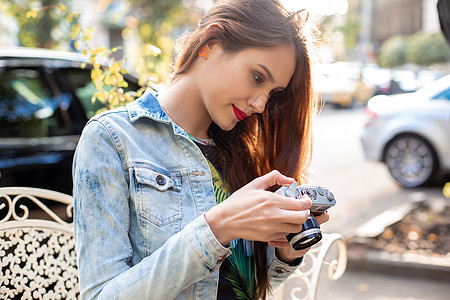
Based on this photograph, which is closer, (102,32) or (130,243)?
(130,243)

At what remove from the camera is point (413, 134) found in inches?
287

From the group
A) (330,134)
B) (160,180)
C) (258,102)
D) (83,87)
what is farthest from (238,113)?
(330,134)

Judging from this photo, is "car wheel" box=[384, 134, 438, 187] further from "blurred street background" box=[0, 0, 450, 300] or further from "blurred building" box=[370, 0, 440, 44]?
"blurred building" box=[370, 0, 440, 44]

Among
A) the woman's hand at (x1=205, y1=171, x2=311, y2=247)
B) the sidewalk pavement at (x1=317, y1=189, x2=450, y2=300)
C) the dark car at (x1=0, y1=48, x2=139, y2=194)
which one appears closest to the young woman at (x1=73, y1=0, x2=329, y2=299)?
the woman's hand at (x1=205, y1=171, x2=311, y2=247)

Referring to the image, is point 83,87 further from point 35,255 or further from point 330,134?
point 330,134

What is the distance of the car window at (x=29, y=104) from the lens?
10.8 feet

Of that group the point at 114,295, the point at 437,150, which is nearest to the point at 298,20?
the point at 114,295

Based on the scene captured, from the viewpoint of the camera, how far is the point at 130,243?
1262mm

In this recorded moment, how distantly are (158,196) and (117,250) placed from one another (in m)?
0.19

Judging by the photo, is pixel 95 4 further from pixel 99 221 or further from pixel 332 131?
pixel 99 221

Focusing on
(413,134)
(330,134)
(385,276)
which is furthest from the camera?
(330,134)

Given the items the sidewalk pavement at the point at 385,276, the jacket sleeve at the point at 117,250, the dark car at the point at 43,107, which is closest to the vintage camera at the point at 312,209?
the jacket sleeve at the point at 117,250

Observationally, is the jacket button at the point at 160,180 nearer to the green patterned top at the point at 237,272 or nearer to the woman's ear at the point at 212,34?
the green patterned top at the point at 237,272

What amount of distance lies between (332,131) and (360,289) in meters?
8.99
